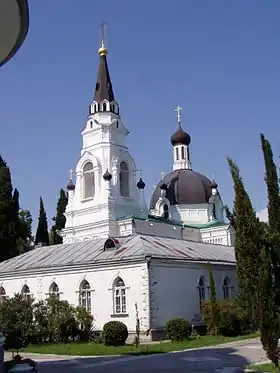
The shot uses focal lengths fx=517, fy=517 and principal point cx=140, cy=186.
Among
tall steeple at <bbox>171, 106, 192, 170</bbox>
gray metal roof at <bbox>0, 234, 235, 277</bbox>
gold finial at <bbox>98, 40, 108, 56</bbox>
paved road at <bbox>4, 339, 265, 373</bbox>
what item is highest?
gold finial at <bbox>98, 40, 108, 56</bbox>

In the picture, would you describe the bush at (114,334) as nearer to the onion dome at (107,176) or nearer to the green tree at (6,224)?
the onion dome at (107,176)

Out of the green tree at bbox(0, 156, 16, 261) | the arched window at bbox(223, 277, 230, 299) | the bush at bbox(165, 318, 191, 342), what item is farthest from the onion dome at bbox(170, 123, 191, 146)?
the bush at bbox(165, 318, 191, 342)

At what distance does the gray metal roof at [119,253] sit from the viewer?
2911 cm

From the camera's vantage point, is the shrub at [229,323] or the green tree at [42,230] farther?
the green tree at [42,230]

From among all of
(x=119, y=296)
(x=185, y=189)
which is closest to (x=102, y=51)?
(x=185, y=189)

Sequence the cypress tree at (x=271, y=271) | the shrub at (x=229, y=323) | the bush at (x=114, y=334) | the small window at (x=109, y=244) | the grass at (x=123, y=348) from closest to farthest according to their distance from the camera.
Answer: the cypress tree at (x=271, y=271)
the grass at (x=123, y=348)
the bush at (x=114, y=334)
the shrub at (x=229, y=323)
the small window at (x=109, y=244)

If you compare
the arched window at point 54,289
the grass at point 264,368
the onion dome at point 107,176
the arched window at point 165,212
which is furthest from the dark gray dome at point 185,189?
the grass at point 264,368

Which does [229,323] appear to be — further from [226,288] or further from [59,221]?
[59,221]

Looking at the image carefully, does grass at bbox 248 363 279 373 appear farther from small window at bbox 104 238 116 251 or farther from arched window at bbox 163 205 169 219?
arched window at bbox 163 205 169 219

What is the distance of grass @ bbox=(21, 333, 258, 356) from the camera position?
22.3 metres

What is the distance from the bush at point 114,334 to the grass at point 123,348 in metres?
0.44

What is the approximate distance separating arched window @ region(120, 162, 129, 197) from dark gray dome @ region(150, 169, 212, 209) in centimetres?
683

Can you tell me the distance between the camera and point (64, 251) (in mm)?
34781

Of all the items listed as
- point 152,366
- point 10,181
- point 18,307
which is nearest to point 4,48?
point 152,366
